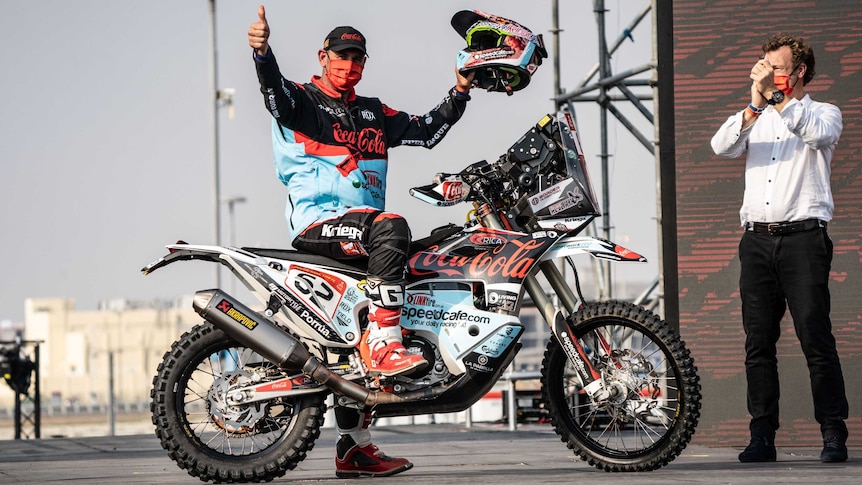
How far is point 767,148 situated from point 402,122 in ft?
5.73

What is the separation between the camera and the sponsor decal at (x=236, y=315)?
18.7 feet

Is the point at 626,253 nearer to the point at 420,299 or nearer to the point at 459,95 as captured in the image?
the point at 420,299

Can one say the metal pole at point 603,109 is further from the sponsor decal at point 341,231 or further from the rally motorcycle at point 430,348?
the sponsor decal at point 341,231

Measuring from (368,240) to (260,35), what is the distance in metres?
0.99

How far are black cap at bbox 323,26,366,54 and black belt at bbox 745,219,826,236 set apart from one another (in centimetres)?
207

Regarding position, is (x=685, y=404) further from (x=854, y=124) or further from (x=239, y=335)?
(x=854, y=124)

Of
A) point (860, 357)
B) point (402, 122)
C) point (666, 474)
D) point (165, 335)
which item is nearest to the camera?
point (666, 474)

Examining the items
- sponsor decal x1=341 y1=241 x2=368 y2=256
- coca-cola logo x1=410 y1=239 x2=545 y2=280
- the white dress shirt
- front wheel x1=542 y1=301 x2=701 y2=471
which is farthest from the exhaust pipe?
the white dress shirt

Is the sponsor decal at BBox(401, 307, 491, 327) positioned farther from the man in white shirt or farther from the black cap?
the man in white shirt

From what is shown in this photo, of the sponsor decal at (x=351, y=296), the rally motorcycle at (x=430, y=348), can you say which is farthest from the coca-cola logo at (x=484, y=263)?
the sponsor decal at (x=351, y=296)

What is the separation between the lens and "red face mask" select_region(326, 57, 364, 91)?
613 cm

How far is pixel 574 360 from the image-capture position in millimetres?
5828

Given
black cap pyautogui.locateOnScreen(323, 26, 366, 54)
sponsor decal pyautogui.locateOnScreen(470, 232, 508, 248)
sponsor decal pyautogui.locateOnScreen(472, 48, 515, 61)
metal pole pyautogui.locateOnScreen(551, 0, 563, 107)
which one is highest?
metal pole pyautogui.locateOnScreen(551, 0, 563, 107)

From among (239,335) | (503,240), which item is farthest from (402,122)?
(239,335)
